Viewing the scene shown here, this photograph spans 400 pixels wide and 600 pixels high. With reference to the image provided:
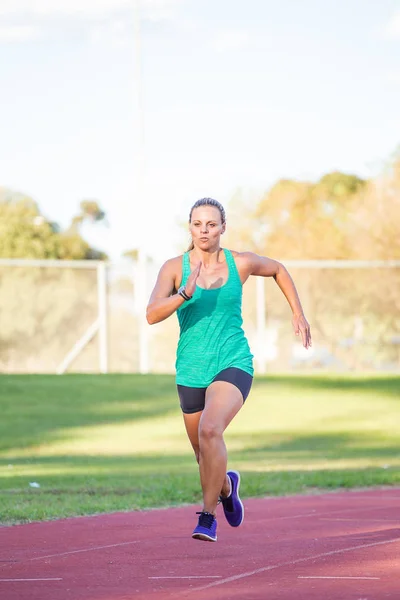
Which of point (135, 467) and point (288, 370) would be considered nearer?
point (135, 467)

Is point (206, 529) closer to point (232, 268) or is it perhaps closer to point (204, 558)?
point (204, 558)

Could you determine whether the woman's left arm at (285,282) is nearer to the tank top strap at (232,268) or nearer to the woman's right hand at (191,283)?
the tank top strap at (232,268)

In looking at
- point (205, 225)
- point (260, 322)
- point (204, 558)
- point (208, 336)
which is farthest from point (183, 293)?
point (260, 322)

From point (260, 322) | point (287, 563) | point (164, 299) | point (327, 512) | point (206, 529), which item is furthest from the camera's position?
point (260, 322)

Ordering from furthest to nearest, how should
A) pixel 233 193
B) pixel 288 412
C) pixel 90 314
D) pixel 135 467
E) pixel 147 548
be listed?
pixel 233 193 → pixel 90 314 → pixel 288 412 → pixel 135 467 → pixel 147 548

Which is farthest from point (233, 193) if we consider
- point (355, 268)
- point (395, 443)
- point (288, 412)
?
point (395, 443)

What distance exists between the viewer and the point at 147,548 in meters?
8.05

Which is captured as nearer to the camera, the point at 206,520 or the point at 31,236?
the point at 206,520

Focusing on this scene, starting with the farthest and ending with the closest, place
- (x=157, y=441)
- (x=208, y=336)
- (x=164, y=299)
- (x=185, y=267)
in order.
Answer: (x=157, y=441) → (x=185, y=267) → (x=208, y=336) → (x=164, y=299)

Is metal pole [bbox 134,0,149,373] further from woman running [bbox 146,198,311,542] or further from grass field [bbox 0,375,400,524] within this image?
woman running [bbox 146,198,311,542]

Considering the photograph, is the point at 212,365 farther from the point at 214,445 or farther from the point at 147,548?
the point at 147,548

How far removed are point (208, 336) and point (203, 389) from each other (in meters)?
0.35

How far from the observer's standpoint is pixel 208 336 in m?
7.55

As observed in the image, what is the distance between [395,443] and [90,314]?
11.4m
